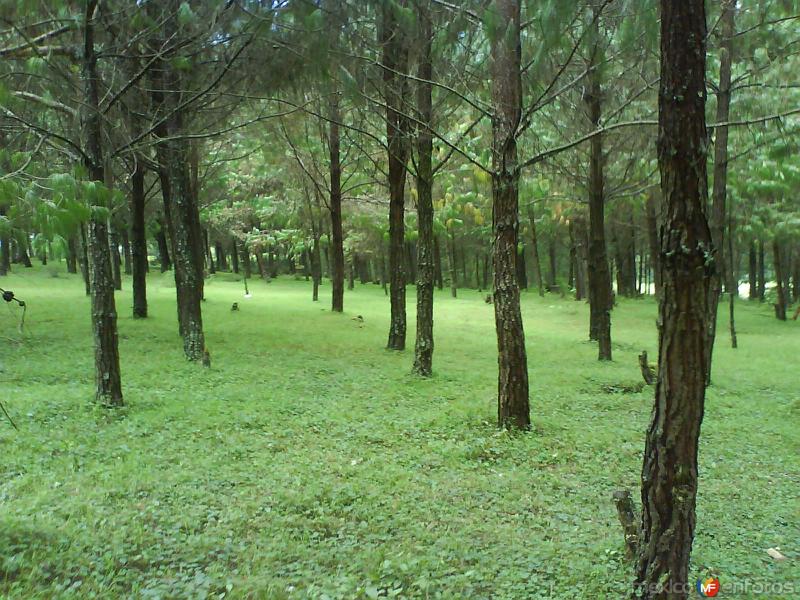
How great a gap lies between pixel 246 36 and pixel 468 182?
1567 centimetres

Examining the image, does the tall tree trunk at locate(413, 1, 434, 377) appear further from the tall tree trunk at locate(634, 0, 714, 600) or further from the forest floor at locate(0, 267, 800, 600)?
the tall tree trunk at locate(634, 0, 714, 600)

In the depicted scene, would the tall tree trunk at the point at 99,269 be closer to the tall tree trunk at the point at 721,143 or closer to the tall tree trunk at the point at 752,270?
the tall tree trunk at the point at 721,143

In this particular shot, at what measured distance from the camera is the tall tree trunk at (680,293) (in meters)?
2.78

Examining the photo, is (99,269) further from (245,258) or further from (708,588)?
(245,258)

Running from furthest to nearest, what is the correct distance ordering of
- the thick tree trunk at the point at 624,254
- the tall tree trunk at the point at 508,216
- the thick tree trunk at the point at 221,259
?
the thick tree trunk at the point at 221,259 < the thick tree trunk at the point at 624,254 < the tall tree trunk at the point at 508,216

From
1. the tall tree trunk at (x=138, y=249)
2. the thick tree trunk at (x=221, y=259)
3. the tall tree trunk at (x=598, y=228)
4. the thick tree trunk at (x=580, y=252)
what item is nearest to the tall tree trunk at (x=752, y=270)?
the thick tree trunk at (x=580, y=252)

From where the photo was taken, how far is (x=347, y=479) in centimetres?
515

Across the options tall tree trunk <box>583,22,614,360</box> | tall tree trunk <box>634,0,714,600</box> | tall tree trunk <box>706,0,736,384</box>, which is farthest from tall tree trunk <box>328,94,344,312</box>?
tall tree trunk <box>634,0,714,600</box>

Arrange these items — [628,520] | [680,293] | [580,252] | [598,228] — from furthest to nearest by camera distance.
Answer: [580,252], [598,228], [628,520], [680,293]

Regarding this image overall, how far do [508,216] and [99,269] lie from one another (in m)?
4.61

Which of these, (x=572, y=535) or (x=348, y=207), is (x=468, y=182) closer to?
(x=348, y=207)

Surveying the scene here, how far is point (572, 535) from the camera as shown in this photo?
13.7 ft

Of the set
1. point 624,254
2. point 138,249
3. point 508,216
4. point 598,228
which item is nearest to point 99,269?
point 508,216

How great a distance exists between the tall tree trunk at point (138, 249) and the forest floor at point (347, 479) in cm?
285
